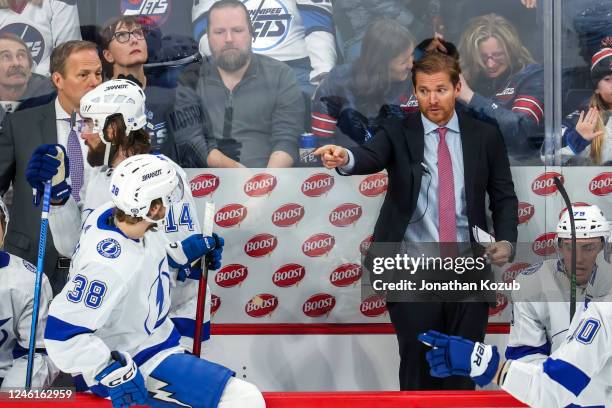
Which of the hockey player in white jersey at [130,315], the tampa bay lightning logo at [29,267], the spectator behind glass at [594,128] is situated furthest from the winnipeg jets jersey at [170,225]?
the spectator behind glass at [594,128]

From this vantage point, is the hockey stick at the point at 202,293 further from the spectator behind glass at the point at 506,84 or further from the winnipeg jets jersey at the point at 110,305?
the spectator behind glass at the point at 506,84

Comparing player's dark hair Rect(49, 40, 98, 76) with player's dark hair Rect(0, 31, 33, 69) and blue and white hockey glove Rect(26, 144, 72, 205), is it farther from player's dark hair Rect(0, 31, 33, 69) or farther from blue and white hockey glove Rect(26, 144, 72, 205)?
blue and white hockey glove Rect(26, 144, 72, 205)

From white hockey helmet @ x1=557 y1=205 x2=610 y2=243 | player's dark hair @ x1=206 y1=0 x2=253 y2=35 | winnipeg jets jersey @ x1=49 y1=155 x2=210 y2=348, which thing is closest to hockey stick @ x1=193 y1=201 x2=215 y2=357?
winnipeg jets jersey @ x1=49 y1=155 x2=210 y2=348

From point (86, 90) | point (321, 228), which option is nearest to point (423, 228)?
point (321, 228)

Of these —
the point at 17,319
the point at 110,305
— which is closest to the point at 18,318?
the point at 17,319

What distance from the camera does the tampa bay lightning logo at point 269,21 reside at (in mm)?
4902

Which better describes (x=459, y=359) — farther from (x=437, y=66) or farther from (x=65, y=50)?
(x=65, y=50)

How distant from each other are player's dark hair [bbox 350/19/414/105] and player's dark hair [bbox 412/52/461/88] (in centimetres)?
10

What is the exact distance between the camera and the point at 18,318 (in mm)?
4250

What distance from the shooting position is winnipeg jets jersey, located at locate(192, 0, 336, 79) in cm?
488

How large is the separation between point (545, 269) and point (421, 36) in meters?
1.12

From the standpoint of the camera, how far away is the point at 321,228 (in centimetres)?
495

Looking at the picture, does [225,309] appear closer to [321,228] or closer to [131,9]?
[321,228]

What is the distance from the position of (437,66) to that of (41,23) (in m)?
1.69
